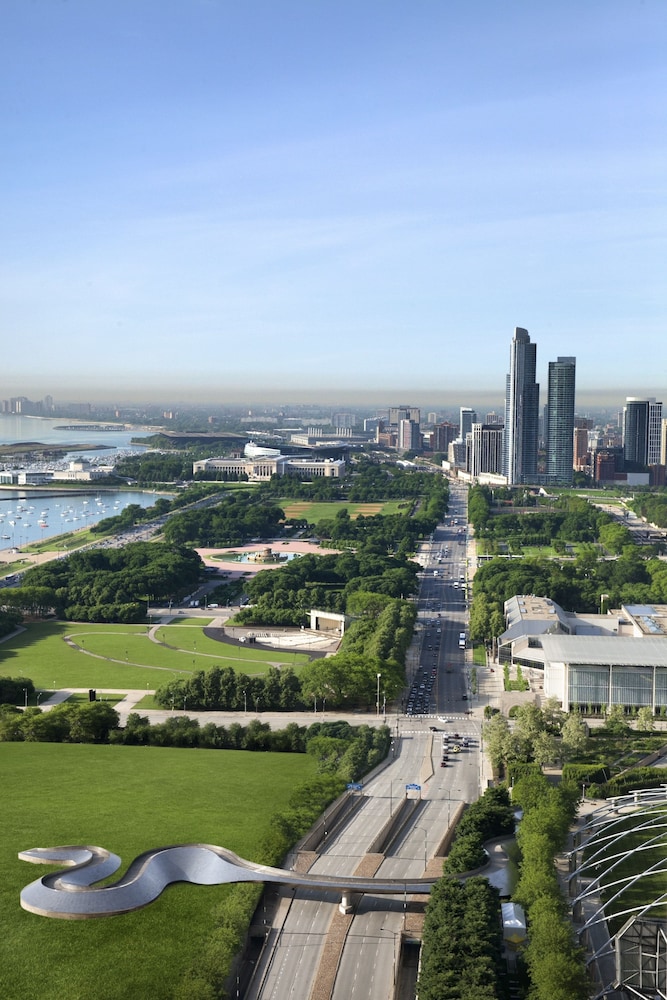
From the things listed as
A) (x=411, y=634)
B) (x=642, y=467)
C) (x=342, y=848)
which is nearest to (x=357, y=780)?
(x=342, y=848)

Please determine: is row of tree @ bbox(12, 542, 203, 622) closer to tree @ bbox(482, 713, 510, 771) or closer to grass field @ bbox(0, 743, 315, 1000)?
grass field @ bbox(0, 743, 315, 1000)

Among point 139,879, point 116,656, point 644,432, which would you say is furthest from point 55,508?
point 139,879

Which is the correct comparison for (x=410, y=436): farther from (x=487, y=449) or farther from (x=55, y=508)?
(x=55, y=508)

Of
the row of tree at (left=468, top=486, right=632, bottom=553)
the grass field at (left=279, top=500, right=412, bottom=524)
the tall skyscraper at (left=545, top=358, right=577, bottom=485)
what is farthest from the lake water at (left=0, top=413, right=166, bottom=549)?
the tall skyscraper at (left=545, top=358, right=577, bottom=485)

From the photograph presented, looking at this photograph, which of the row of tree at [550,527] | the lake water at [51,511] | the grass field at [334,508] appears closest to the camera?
the row of tree at [550,527]

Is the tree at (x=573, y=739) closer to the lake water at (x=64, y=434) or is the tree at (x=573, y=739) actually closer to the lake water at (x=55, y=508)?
the lake water at (x=55, y=508)

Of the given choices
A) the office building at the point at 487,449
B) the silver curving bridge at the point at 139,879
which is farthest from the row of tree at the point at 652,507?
the silver curving bridge at the point at 139,879
